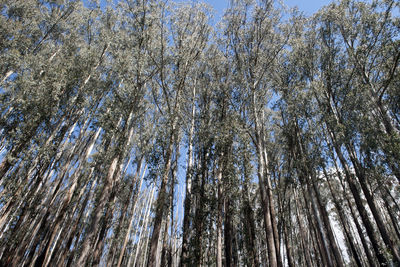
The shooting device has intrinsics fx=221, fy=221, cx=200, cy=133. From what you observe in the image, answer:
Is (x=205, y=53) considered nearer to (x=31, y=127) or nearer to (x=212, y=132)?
(x=212, y=132)

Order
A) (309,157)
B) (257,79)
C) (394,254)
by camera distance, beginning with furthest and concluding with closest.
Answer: (257,79), (309,157), (394,254)

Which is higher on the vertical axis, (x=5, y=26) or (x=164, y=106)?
(x=5, y=26)

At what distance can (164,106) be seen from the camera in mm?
11852

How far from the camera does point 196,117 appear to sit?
12.4m

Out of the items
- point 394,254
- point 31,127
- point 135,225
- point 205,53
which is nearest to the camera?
point 394,254

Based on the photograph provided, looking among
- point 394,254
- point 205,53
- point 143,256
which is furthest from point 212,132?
point 143,256

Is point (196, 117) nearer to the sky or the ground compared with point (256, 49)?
nearer to the ground

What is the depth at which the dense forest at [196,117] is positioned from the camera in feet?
30.6

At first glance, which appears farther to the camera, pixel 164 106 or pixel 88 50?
pixel 88 50

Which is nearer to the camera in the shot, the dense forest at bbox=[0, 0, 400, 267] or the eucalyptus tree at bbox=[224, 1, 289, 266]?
the dense forest at bbox=[0, 0, 400, 267]

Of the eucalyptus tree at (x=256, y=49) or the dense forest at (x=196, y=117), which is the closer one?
the dense forest at (x=196, y=117)

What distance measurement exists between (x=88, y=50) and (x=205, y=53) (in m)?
6.92

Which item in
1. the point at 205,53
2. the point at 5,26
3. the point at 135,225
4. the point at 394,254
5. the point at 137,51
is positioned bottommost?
the point at 394,254

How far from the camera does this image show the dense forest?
9312mm
